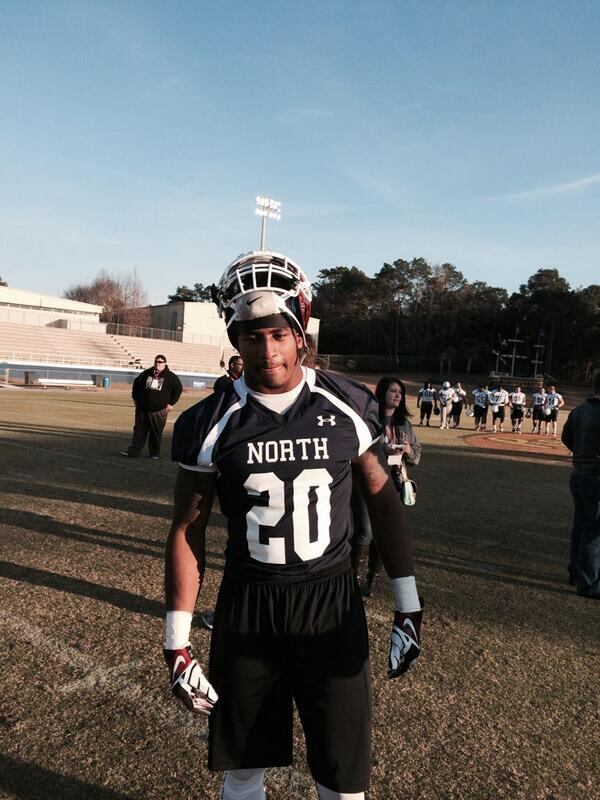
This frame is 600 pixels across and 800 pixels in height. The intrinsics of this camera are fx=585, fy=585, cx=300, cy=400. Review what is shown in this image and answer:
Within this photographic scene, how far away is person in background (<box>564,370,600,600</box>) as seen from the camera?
17.3ft

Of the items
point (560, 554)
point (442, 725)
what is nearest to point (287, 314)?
point (442, 725)

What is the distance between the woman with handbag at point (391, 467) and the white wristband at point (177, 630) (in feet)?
9.96

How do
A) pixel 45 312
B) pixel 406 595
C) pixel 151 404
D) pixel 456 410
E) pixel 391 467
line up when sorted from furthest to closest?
pixel 45 312 < pixel 456 410 < pixel 151 404 < pixel 391 467 < pixel 406 595

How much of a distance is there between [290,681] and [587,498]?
14.0 ft

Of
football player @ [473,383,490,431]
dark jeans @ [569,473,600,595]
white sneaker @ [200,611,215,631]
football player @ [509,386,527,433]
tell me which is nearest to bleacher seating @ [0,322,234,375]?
football player @ [473,383,490,431]

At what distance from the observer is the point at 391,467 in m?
5.24

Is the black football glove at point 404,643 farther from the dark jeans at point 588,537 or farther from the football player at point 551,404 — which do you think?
the football player at point 551,404

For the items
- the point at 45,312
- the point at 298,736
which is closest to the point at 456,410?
the point at 298,736

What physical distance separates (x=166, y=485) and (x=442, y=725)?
667cm

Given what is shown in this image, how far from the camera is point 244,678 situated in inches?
80.2

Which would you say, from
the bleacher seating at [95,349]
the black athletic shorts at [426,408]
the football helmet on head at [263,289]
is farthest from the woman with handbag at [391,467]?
Answer: the bleacher seating at [95,349]

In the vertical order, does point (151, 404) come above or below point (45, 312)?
below

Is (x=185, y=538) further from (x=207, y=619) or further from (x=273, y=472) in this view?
(x=207, y=619)

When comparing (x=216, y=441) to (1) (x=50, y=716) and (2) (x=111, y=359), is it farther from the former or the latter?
(2) (x=111, y=359)
